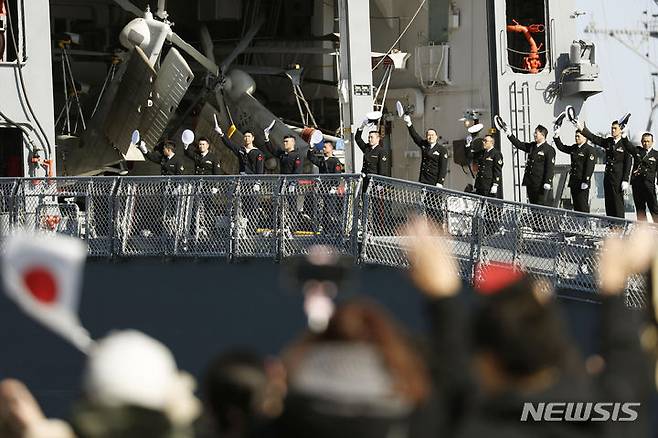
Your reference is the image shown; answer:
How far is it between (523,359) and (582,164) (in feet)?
46.3

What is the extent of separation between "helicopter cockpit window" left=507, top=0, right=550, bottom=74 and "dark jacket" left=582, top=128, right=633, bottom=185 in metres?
3.34

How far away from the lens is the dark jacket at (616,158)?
17922 mm

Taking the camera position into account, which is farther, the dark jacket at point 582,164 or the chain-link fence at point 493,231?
the dark jacket at point 582,164

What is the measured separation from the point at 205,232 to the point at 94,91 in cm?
1143

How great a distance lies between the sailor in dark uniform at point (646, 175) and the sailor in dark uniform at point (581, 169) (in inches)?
22.0

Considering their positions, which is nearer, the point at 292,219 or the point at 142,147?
the point at 292,219

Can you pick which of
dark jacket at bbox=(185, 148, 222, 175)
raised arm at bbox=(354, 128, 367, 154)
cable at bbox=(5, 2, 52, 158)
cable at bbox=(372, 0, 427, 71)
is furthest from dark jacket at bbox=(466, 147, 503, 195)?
cable at bbox=(5, 2, 52, 158)

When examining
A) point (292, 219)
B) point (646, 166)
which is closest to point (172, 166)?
point (292, 219)

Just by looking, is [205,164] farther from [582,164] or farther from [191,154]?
[582,164]

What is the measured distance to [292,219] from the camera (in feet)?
52.0

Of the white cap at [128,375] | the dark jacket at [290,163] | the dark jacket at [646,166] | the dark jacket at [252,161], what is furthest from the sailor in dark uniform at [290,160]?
the white cap at [128,375]

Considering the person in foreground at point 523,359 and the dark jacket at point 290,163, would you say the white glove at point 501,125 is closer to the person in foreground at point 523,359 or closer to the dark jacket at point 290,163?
the dark jacket at point 290,163

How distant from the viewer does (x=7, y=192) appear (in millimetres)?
16203

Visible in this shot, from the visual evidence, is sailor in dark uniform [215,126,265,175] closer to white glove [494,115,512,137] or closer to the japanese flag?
white glove [494,115,512,137]
